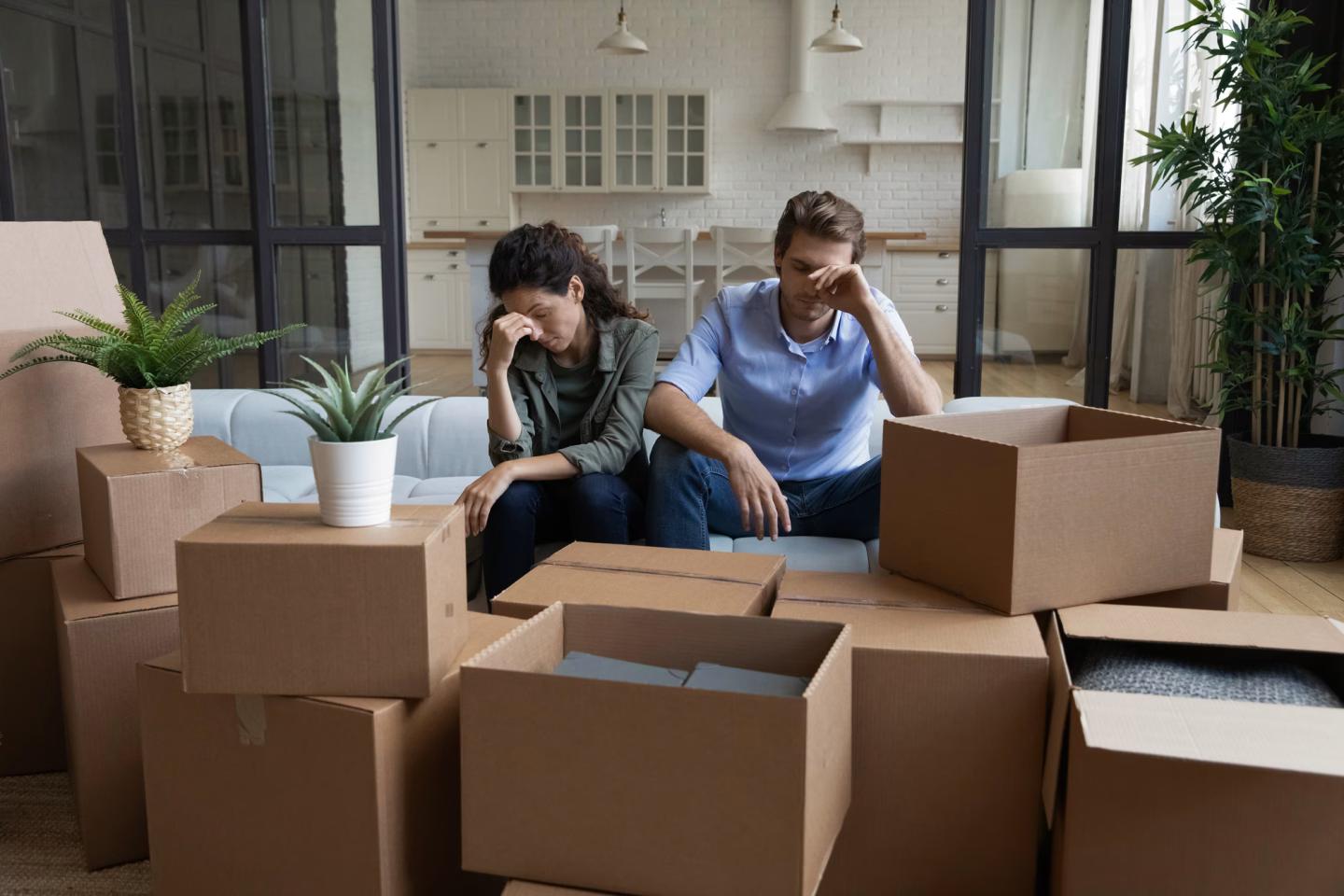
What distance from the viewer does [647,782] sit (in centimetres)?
113

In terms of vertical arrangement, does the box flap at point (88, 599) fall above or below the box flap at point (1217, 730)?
below

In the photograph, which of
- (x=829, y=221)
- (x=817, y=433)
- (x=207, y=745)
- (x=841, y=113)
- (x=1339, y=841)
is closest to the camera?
(x=1339, y=841)

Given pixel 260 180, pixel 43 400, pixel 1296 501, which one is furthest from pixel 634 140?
pixel 43 400

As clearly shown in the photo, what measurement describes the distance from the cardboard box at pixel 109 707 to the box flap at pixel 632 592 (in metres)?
0.53

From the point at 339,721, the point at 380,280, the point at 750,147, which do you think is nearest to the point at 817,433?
the point at 339,721

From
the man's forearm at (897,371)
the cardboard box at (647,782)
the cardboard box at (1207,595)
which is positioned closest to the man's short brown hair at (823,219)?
the man's forearm at (897,371)

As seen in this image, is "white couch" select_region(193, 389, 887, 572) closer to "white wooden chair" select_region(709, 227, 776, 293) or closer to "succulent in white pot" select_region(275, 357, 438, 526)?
"succulent in white pot" select_region(275, 357, 438, 526)

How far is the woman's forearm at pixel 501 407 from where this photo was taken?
86.7 inches

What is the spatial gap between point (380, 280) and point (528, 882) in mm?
3343

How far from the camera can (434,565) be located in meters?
1.28

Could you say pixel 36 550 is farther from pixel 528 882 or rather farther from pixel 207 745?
pixel 528 882

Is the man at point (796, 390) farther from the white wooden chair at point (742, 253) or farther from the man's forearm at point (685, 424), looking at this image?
the white wooden chair at point (742, 253)

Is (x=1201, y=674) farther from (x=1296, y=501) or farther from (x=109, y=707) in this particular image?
(x=1296, y=501)

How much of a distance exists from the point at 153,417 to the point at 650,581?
2.69 ft
